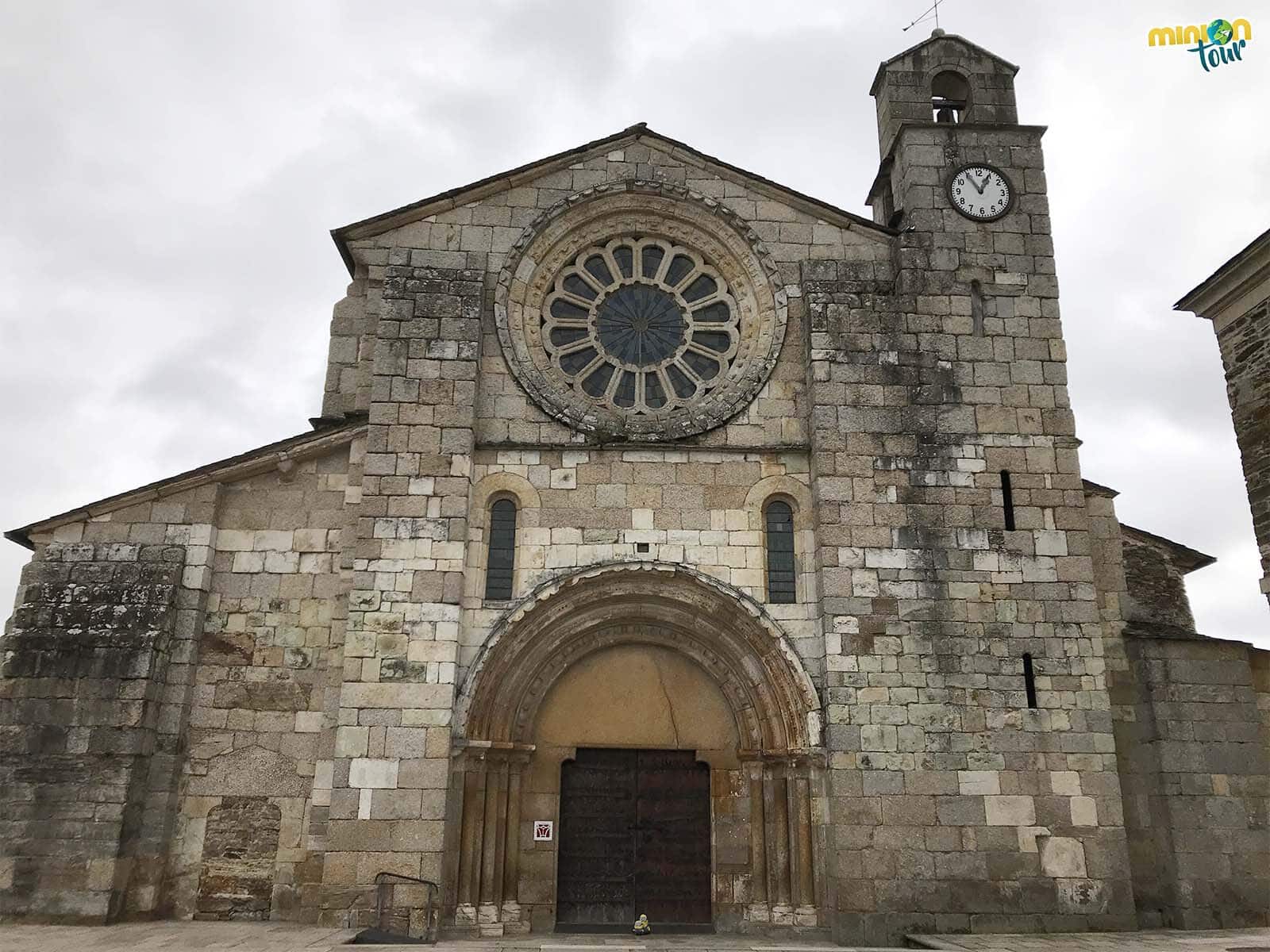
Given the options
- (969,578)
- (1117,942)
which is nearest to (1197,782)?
(1117,942)

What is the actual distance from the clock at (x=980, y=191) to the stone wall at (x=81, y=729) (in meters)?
9.70

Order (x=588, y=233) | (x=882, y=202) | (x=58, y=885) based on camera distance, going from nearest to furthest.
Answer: (x=58, y=885) → (x=588, y=233) → (x=882, y=202)

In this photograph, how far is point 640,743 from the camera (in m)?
10.5

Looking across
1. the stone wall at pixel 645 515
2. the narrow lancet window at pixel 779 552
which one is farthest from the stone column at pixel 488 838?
the narrow lancet window at pixel 779 552

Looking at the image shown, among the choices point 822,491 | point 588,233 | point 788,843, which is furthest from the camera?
point 588,233

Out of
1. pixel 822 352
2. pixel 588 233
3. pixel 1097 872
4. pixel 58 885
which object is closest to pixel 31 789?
pixel 58 885

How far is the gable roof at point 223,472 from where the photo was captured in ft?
34.4

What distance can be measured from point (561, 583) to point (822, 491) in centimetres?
289

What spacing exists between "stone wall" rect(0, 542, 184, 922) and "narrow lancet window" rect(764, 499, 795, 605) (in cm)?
616

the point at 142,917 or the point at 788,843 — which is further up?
the point at 788,843

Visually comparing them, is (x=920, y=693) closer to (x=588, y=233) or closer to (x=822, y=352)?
(x=822, y=352)

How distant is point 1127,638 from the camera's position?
34.9 feet

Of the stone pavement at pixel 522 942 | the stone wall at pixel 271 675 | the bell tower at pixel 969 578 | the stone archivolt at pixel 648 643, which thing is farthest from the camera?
the stone archivolt at pixel 648 643

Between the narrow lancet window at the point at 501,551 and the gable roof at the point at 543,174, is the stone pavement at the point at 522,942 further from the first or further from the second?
the gable roof at the point at 543,174
